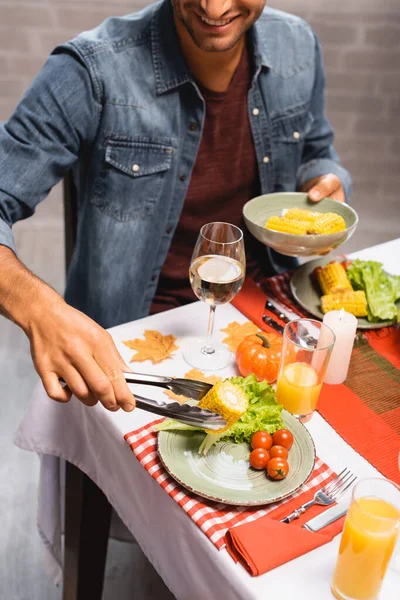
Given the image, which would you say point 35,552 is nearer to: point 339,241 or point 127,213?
point 127,213

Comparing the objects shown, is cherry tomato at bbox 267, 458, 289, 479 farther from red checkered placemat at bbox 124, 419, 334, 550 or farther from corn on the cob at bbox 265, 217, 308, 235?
corn on the cob at bbox 265, 217, 308, 235

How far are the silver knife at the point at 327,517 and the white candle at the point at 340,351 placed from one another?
0.30 meters

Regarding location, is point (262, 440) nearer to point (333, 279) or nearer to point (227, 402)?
point (227, 402)

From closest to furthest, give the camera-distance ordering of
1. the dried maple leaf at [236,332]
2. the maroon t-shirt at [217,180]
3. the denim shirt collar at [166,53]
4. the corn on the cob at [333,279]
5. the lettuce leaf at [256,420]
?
the lettuce leaf at [256,420], the dried maple leaf at [236,332], the corn on the cob at [333,279], the denim shirt collar at [166,53], the maroon t-shirt at [217,180]

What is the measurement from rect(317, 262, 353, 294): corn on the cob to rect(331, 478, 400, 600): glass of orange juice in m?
0.63

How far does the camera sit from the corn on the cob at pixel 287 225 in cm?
140

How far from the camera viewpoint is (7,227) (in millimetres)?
1344

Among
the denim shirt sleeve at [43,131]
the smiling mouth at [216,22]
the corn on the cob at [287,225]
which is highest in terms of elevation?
the smiling mouth at [216,22]

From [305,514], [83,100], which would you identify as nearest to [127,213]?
[83,100]

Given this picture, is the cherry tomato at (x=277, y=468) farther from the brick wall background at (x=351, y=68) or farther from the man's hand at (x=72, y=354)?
the brick wall background at (x=351, y=68)

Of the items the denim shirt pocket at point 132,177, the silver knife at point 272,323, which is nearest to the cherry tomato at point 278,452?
the silver knife at point 272,323

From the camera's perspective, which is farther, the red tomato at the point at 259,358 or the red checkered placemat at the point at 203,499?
the red tomato at the point at 259,358

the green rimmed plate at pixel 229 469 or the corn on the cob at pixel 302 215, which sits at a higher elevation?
the corn on the cob at pixel 302 215

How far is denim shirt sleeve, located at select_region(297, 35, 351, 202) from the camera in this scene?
5.80ft
